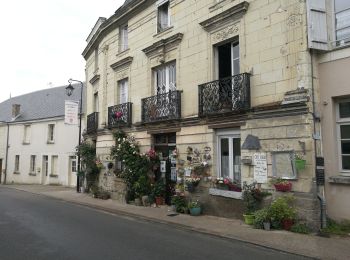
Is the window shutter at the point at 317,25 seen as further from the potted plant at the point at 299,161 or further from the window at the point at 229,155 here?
the window at the point at 229,155

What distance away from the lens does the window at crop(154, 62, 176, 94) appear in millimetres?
14522

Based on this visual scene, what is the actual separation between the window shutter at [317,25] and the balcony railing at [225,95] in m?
2.03

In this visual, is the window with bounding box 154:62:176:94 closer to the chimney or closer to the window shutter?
the window shutter

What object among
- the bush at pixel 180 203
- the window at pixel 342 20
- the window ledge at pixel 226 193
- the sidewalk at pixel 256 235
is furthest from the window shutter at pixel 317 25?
the bush at pixel 180 203

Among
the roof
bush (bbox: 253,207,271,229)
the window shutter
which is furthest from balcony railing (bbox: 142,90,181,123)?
the roof

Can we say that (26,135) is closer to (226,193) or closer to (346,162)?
(226,193)

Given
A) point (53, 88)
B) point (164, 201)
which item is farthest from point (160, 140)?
point (53, 88)

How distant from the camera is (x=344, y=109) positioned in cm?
965

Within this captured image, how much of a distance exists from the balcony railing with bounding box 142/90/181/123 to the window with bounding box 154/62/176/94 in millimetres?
461

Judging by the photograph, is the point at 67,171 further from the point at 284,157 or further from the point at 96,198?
the point at 284,157

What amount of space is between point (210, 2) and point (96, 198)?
1026 cm

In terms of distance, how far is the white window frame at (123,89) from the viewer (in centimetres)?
1756

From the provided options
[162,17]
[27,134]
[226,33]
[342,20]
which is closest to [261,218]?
[342,20]

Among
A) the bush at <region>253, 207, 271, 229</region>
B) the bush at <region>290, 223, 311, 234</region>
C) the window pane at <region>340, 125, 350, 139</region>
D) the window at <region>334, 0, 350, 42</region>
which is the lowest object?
the bush at <region>290, 223, 311, 234</region>
